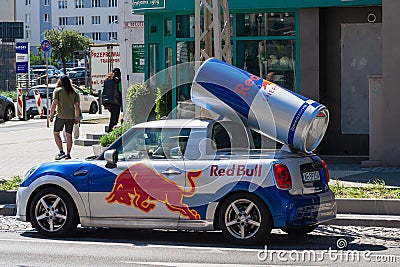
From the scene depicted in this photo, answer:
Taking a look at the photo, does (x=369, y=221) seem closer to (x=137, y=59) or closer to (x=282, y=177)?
(x=282, y=177)

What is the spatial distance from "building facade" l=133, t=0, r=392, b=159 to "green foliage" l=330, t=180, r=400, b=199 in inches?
199

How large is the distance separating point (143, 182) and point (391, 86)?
7760 mm

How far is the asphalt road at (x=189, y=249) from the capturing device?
990 cm

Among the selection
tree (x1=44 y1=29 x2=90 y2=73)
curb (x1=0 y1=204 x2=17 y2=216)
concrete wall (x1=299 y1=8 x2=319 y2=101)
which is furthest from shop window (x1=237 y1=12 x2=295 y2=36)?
tree (x1=44 y1=29 x2=90 y2=73)

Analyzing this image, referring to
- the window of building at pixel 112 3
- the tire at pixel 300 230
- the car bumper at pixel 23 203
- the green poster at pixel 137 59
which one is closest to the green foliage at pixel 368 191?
the tire at pixel 300 230

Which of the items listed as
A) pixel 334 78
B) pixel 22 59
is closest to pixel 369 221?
pixel 334 78

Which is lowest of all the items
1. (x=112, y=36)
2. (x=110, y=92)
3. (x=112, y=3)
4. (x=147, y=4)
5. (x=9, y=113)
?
(x=9, y=113)

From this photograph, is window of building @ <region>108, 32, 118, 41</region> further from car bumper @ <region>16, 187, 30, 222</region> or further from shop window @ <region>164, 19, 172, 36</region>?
car bumper @ <region>16, 187, 30, 222</region>

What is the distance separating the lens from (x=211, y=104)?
A: 12.0m

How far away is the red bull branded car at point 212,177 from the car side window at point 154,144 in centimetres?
1

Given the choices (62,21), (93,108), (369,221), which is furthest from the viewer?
(62,21)

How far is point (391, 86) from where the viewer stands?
56.9 ft

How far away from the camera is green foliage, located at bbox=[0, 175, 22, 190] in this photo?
14883 millimetres

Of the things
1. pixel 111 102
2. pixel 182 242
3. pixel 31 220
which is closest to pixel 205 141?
pixel 182 242
